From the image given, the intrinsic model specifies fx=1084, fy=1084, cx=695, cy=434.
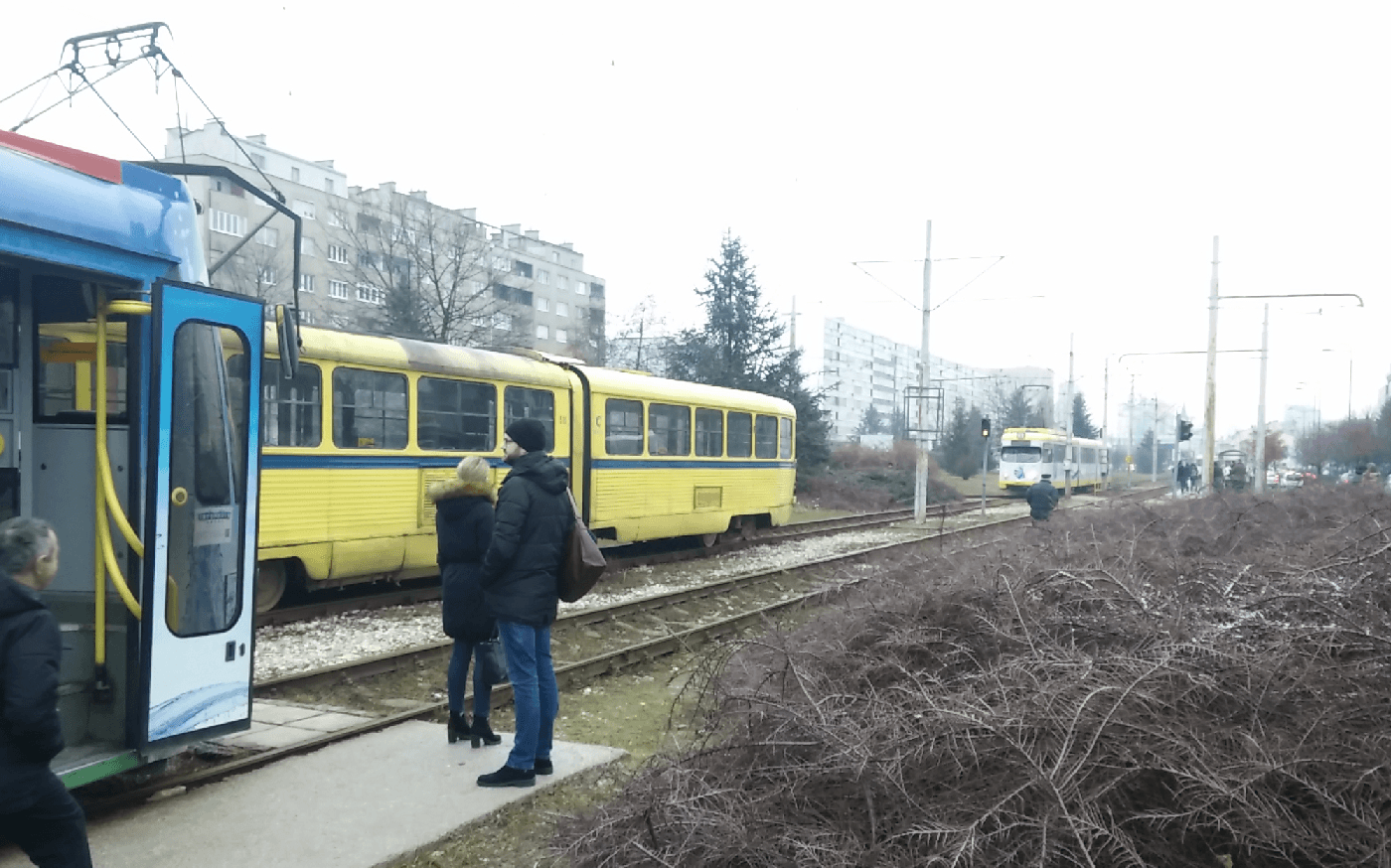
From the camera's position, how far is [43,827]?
3357mm

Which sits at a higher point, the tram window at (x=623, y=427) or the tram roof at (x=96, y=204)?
the tram roof at (x=96, y=204)

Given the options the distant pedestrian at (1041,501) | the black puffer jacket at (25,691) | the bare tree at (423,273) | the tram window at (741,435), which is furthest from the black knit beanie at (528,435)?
the bare tree at (423,273)

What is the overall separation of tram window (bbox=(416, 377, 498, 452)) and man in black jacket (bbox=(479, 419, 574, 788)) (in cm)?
696

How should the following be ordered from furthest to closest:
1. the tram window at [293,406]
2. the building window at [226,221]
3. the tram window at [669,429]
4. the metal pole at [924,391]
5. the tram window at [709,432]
→ the building window at [226,221], the metal pole at [924,391], the tram window at [709,432], the tram window at [669,429], the tram window at [293,406]

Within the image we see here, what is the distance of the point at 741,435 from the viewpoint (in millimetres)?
18859

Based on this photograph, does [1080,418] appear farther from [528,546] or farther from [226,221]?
[528,546]

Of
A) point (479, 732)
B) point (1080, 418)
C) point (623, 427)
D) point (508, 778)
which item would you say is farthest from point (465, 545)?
point (1080, 418)

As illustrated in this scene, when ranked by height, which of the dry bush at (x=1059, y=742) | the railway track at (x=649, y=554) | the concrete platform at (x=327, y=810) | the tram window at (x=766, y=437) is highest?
the tram window at (x=766, y=437)

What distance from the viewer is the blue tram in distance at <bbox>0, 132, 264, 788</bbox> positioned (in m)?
4.79

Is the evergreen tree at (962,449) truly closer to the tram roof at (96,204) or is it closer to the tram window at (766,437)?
the tram window at (766,437)

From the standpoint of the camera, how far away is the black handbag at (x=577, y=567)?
5453mm

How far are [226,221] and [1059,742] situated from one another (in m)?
51.5

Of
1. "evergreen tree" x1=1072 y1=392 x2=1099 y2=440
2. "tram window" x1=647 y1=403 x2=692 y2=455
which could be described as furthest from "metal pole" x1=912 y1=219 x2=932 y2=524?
"evergreen tree" x1=1072 y1=392 x2=1099 y2=440

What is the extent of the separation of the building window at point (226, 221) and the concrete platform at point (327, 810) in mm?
46405
